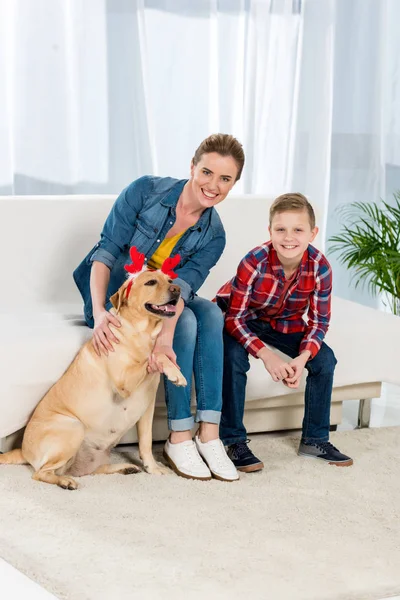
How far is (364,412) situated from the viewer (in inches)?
129

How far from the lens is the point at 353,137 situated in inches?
197

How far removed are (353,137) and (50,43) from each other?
5.80 feet

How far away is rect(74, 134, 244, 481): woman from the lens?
8.82 feet

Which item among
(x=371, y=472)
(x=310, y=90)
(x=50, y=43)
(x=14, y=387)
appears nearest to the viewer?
(x=14, y=387)

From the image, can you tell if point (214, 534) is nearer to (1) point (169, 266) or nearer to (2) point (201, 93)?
(1) point (169, 266)

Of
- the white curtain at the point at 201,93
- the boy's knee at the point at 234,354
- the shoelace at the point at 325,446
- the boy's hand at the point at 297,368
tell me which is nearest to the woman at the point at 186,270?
the boy's knee at the point at 234,354

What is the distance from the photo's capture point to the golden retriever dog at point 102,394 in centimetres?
257

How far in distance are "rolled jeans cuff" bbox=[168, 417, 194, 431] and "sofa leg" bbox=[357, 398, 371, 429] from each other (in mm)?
799

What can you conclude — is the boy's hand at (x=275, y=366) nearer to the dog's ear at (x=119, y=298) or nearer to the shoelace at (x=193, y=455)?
the shoelace at (x=193, y=455)

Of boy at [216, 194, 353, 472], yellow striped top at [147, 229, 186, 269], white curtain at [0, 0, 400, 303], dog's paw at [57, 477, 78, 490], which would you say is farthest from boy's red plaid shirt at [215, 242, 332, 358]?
white curtain at [0, 0, 400, 303]

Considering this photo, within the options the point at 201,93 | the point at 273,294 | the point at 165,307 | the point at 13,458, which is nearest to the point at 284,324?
the point at 273,294

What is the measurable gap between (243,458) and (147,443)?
288 millimetres

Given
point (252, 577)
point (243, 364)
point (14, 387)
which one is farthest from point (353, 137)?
point (252, 577)

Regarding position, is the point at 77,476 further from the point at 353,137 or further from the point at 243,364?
the point at 353,137
